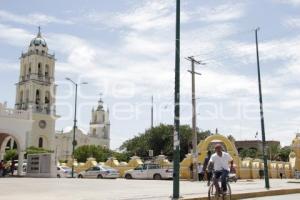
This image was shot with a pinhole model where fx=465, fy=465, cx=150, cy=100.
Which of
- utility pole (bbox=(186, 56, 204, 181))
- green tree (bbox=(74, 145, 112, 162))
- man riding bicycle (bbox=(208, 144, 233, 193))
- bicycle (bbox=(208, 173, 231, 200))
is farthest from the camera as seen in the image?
green tree (bbox=(74, 145, 112, 162))

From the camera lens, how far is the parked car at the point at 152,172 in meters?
38.3

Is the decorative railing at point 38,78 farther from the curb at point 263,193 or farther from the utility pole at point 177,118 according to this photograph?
the utility pole at point 177,118

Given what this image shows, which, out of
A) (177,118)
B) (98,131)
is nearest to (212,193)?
(177,118)

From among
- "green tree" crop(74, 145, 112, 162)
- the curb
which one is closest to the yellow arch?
the curb

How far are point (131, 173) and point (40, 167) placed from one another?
7.99 metres

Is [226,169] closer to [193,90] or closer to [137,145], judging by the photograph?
[193,90]

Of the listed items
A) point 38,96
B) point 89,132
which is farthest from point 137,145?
point 89,132

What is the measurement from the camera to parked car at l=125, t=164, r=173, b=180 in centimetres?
3828

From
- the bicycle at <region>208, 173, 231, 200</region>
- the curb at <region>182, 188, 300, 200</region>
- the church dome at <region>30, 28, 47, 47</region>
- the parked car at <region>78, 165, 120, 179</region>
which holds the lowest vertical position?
the curb at <region>182, 188, 300, 200</region>

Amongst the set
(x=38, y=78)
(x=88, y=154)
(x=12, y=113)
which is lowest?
(x=88, y=154)

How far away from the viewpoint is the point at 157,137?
273ft

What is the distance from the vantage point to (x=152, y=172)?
3928 cm

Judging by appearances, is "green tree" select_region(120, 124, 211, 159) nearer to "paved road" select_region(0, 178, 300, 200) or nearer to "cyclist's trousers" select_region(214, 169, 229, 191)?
"paved road" select_region(0, 178, 300, 200)

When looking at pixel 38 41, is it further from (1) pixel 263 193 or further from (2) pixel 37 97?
(1) pixel 263 193
